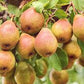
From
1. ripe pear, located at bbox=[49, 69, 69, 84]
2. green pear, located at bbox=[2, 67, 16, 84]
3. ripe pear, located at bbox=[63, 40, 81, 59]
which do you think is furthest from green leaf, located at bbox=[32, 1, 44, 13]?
ripe pear, located at bbox=[49, 69, 69, 84]

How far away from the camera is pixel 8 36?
1.77m

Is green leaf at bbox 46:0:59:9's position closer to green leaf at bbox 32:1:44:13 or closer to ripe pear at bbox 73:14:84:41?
green leaf at bbox 32:1:44:13

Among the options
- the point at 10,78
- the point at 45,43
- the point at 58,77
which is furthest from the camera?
the point at 58,77

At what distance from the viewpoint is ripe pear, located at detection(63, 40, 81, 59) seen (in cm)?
191

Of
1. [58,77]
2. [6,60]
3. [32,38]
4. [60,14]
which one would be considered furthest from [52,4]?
[58,77]

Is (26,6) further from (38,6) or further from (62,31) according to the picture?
(62,31)

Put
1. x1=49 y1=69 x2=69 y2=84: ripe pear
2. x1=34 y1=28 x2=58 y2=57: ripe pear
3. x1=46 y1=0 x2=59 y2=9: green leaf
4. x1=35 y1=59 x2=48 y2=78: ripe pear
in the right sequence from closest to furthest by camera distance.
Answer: x1=34 y1=28 x2=58 y2=57: ripe pear → x1=46 y1=0 x2=59 y2=9: green leaf → x1=35 y1=59 x2=48 y2=78: ripe pear → x1=49 y1=69 x2=69 y2=84: ripe pear

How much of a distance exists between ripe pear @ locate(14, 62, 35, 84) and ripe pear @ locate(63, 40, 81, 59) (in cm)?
22

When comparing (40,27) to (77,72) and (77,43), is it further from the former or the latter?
(77,72)

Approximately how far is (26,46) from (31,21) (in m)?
0.13

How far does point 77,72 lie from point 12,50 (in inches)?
85.4

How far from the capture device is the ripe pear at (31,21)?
1.81m

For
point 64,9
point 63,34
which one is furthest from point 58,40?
point 64,9

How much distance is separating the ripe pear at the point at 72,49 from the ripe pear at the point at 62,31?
0.06 m
